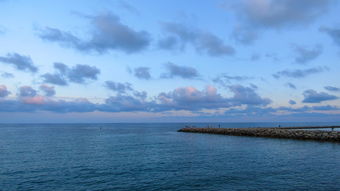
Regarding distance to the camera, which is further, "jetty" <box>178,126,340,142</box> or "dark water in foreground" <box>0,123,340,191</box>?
"jetty" <box>178,126,340,142</box>

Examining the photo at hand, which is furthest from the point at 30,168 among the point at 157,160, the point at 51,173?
the point at 157,160

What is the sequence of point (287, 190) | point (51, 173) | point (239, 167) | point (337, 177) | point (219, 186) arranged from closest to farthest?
point (287, 190) → point (219, 186) → point (337, 177) → point (51, 173) → point (239, 167)

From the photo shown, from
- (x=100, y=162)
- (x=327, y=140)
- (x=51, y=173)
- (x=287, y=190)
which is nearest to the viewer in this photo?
(x=287, y=190)

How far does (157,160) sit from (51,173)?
1326 centimetres

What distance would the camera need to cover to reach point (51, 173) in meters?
27.8

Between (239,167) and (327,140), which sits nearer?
(239,167)

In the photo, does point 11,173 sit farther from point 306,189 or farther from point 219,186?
point 306,189

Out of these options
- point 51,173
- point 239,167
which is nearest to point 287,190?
point 239,167

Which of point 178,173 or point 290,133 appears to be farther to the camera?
point 290,133

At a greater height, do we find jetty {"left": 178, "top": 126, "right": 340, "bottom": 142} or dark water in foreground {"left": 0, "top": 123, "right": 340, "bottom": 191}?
jetty {"left": 178, "top": 126, "right": 340, "bottom": 142}

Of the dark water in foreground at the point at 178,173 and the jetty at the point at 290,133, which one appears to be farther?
the jetty at the point at 290,133

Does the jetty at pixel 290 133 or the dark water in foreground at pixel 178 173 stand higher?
the jetty at pixel 290 133

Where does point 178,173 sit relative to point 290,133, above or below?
below

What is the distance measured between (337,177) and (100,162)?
26.4m
